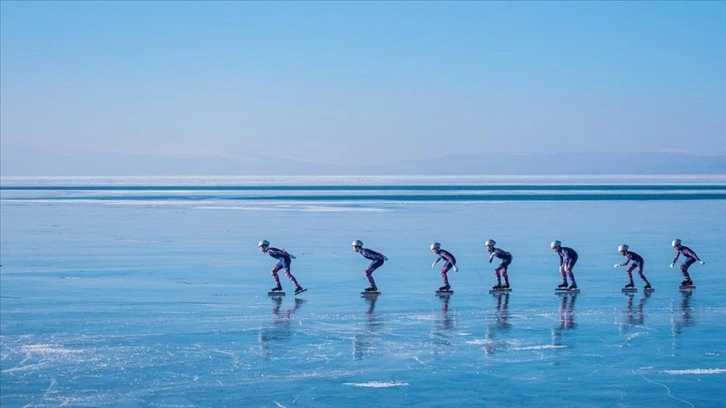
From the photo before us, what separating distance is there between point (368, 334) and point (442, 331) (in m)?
1.05

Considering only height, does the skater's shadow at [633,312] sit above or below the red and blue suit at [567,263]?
below

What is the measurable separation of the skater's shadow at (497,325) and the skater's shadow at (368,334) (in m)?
1.47

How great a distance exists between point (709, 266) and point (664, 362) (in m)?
10.6

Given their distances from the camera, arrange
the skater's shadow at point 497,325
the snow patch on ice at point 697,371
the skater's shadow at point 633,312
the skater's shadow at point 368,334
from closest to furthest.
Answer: the snow patch on ice at point 697,371 < the skater's shadow at point 368,334 < the skater's shadow at point 497,325 < the skater's shadow at point 633,312

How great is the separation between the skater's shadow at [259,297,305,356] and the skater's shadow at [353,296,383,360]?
100 centimetres

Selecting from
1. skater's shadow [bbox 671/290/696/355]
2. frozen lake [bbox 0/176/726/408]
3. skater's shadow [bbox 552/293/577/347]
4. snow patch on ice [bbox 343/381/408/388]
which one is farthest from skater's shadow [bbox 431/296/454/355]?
skater's shadow [bbox 671/290/696/355]

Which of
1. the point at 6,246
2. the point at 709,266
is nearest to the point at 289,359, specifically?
the point at 709,266

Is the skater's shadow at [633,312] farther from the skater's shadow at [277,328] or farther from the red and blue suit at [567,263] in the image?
the skater's shadow at [277,328]

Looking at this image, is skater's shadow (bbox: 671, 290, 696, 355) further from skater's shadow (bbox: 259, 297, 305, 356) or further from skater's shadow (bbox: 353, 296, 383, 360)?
skater's shadow (bbox: 259, 297, 305, 356)

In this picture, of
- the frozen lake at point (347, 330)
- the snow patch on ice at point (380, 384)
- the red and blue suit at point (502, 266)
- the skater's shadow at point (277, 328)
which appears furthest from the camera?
the red and blue suit at point (502, 266)

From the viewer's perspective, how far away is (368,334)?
42.3 ft

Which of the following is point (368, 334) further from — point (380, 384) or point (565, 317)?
point (565, 317)

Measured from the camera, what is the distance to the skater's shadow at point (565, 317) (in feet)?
41.7

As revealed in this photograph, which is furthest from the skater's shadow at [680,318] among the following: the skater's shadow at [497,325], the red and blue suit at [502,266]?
the red and blue suit at [502,266]
